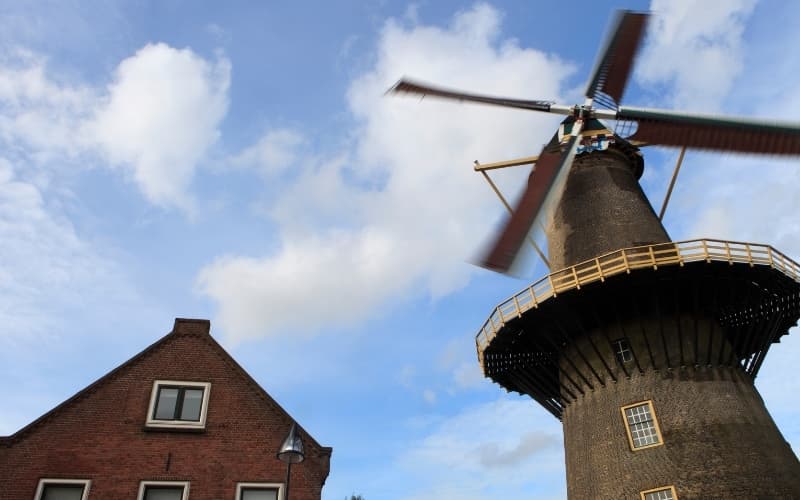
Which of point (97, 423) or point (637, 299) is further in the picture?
point (637, 299)

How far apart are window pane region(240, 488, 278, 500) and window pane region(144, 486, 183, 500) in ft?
5.30

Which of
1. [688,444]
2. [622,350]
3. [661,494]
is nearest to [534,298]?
Result: [622,350]

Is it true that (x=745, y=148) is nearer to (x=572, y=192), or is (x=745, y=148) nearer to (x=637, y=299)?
(x=572, y=192)

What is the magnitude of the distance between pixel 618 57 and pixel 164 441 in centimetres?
2642

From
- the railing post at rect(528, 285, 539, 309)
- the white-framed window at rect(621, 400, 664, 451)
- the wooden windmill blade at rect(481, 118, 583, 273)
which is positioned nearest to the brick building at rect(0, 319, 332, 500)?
the railing post at rect(528, 285, 539, 309)

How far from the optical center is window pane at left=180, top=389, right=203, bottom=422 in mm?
16484

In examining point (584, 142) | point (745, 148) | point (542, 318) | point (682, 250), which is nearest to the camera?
point (682, 250)

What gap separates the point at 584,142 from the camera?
27969 mm

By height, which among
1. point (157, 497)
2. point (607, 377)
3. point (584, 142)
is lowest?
point (157, 497)

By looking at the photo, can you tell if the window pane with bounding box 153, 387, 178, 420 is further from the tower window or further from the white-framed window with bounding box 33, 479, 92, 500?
the tower window

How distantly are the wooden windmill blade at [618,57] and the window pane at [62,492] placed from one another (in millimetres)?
26929

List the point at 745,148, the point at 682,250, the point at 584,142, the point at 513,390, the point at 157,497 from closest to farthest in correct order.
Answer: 1. the point at 157,497
2. the point at 682,250
3. the point at 745,148
4. the point at 513,390
5. the point at 584,142

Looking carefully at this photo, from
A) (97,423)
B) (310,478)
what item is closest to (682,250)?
(310,478)

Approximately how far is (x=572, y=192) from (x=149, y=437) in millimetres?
19396
